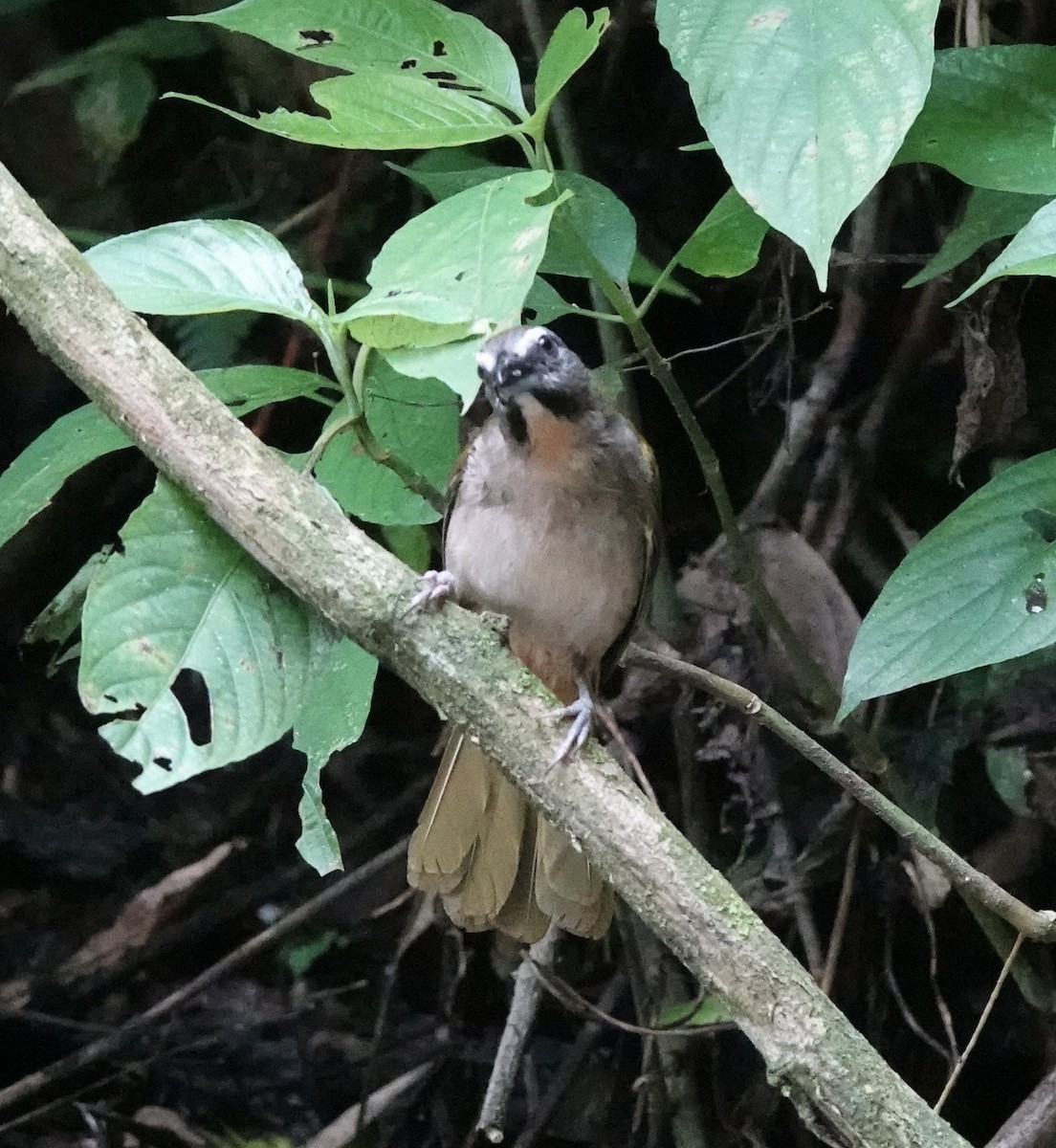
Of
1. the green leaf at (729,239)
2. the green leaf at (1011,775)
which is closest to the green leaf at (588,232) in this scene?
the green leaf at (729,239)

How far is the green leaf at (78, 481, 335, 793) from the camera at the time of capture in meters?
1.09

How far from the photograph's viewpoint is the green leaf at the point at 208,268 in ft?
3.63

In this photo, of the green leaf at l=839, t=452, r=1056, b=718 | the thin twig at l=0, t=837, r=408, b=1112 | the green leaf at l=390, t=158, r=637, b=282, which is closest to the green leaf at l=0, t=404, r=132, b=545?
the green leaf at l=390, t=158, r=637, b=282

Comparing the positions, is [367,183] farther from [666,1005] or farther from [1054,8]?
[666,1005]

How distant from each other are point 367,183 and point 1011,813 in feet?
5.48

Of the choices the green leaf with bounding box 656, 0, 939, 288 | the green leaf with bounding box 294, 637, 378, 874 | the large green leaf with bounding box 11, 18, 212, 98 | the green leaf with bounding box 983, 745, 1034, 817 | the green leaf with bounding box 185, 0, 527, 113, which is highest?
the green leaf with bounding box 185, 0, 527, 113

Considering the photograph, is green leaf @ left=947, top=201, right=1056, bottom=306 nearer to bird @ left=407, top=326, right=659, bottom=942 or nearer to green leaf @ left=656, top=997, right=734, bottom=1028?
bird @ left=407, top=326, right=659, bottom=942

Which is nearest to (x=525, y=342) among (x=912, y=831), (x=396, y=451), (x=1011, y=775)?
(x=396, y=451)

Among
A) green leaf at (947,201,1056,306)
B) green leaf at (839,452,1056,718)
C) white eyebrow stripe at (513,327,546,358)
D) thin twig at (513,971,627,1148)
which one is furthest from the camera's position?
thin twig at (513,971,627,1148)

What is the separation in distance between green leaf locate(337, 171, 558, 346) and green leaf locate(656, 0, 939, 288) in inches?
6.8

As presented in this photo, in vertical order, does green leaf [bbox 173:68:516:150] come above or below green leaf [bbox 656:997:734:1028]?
above

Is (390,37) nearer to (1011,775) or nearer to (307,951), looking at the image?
(1011,775)

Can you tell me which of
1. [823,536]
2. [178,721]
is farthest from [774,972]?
[823,536]

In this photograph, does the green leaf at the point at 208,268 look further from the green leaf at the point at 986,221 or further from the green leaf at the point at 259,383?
the green leaf at the point at 986,221
